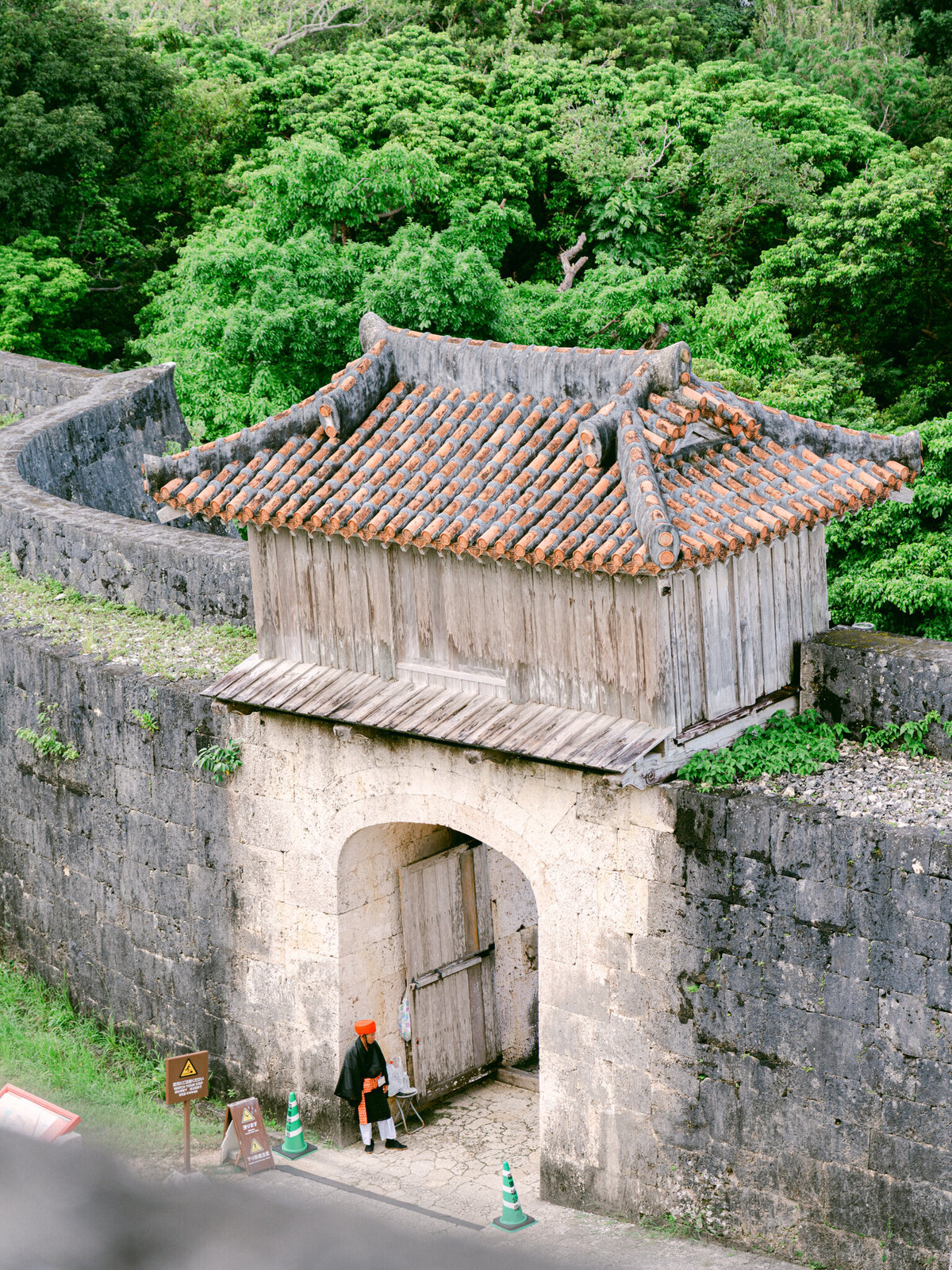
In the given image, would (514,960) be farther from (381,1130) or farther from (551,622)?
(551,622)

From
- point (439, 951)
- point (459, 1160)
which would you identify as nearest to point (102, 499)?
point (439, 951)

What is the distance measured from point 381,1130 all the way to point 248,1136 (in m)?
1.12

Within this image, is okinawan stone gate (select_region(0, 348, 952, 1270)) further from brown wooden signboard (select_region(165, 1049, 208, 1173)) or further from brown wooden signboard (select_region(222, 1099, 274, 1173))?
brown wooden signboard (select_region(165, 1049, 208, 1173))

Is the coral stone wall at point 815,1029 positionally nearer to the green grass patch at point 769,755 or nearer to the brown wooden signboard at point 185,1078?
the green grass patch at point 769,755

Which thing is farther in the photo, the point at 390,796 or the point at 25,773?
the point at 25,773

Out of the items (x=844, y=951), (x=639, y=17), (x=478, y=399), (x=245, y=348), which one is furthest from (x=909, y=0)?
(x=844, y=951)

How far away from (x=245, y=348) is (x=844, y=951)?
583 inches

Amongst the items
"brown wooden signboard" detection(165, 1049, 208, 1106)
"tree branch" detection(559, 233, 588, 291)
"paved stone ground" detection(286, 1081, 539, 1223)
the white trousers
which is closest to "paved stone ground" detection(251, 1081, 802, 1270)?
"paved stone ground" detection(286, 1081, 539, 1223)

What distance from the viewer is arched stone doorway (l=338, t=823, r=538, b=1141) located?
11.6m

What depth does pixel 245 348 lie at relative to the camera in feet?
69.6

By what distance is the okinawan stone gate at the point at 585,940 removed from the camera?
8.95m

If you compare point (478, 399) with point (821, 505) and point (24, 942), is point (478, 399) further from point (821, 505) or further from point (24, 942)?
point (24, 942)

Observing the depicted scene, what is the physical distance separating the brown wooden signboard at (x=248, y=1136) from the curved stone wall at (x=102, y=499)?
4438mm

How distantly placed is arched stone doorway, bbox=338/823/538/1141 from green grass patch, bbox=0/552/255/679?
88.6 inches
